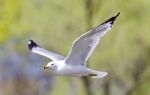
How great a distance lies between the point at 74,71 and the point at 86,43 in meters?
0.20

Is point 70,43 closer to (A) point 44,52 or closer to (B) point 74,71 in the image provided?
(A) point 44,52

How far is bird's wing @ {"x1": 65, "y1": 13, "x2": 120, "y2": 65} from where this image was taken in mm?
4867

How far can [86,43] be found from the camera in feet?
16.6

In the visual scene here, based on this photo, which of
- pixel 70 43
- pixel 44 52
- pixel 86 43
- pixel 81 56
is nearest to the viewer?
pixel 86 43

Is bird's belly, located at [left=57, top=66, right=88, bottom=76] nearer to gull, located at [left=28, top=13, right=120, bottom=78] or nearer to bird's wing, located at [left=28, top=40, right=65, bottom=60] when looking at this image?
gull, located at [left=28, top=13, right=120, bottom=78]

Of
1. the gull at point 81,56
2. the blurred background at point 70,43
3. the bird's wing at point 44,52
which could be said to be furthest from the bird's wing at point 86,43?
the blurred background at point 70,43

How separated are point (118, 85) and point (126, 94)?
20cm

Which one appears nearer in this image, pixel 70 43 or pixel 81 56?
pixel 81 56

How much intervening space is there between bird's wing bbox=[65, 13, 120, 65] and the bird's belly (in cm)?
8

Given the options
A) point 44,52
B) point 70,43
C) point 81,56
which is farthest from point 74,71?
point 70,43

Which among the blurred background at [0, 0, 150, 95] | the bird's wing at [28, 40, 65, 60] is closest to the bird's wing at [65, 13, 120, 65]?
the bird's wing at [28, 40, 65, 60]

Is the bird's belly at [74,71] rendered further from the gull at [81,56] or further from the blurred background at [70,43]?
the blurred background at [70,43]

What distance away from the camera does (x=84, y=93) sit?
9844 mm

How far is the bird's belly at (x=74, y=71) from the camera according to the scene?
5034 millimetres
